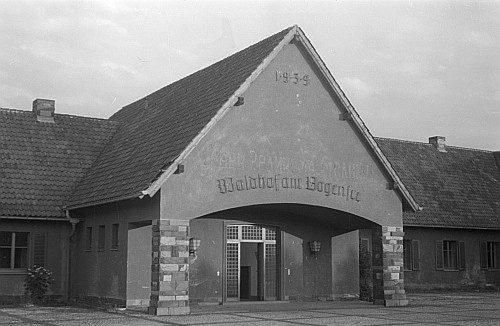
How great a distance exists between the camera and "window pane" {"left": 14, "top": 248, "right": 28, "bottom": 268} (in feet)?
81.3

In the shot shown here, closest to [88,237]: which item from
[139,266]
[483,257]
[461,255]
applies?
[139,266]

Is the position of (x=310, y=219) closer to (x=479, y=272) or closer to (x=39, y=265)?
(x=39, y=265)

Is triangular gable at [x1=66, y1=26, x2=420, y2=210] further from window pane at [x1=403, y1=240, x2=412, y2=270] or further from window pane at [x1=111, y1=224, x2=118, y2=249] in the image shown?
window pane at [x1=403, y1=240, x2=412, y2=270]

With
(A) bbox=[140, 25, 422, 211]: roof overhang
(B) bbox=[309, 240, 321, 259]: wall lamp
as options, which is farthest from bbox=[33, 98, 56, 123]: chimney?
(B) bbox=[309, 240, 321, 259]: wall lamp

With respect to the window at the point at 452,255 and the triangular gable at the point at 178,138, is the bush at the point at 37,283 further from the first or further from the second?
the window at the point at 452,255

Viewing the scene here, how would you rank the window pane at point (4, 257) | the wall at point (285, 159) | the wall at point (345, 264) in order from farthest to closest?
the wall at point (345, 264), the window pane at point (4, 257), the wall at point (285, 159)

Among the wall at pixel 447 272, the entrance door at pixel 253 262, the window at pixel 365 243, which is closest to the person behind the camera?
the entrance door at pixel 253 262

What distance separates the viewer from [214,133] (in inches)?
837

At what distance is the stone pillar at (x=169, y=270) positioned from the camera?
19734 millimetres

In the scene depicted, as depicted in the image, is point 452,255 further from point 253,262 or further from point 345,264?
point 253,262

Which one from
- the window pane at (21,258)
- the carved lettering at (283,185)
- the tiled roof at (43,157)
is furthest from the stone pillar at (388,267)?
the window pane at (21,258)

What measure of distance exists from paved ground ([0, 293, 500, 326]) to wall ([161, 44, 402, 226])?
2.96 m

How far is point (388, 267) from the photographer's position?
2436 cm

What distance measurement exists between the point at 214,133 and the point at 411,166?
17.3 meters
